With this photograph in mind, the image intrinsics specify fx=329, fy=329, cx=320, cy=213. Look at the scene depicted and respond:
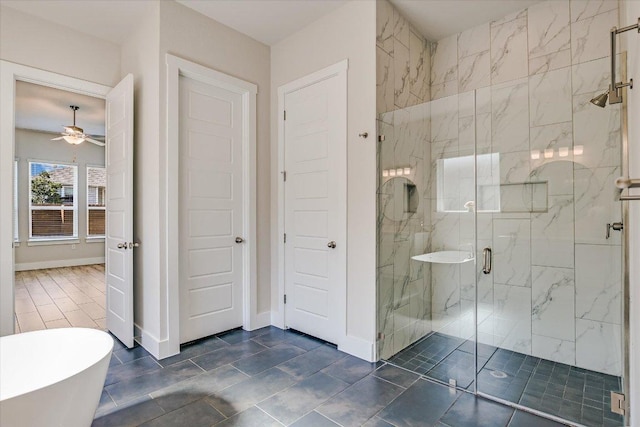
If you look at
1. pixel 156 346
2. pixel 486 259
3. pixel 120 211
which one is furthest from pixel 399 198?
pixel 120 211

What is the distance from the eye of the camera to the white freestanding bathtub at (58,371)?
1.51 meters

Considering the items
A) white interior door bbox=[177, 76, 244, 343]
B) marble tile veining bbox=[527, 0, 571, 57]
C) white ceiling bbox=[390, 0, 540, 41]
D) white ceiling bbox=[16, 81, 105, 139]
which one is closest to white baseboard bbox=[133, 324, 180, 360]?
white interior door bbox=[177, 76, 244, 343]

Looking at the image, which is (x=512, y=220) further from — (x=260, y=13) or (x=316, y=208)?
(x=260, y=13)

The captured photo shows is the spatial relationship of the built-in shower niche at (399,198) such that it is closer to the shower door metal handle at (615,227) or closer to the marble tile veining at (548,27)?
the shower door metal handle at (615,227)

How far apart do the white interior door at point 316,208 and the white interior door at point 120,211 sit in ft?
4.81

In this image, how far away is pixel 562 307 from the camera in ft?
8.26

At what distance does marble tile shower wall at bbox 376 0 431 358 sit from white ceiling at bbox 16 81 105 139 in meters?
4.44

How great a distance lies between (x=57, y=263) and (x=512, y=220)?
906 cm

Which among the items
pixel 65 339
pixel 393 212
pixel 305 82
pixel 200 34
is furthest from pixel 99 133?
pixel 393 212

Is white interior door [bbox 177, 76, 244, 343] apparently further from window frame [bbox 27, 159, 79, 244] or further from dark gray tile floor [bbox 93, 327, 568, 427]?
window frame [bbox 27, 159, 79, 244]

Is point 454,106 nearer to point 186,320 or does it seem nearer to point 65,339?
point 186,320

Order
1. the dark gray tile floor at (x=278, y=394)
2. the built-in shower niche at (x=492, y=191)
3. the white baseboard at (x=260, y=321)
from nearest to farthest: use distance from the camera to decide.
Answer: the dark gray tile floor at (x=278, y=394)
the built-in shower niche at (x=492, y=191)
the white baseboard at (x=260, y=321)

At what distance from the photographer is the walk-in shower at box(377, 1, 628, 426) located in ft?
7.28

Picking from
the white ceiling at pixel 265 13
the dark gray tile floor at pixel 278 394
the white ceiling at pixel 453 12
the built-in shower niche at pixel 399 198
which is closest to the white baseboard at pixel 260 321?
the dark gray tile floor at pixel 278 394
